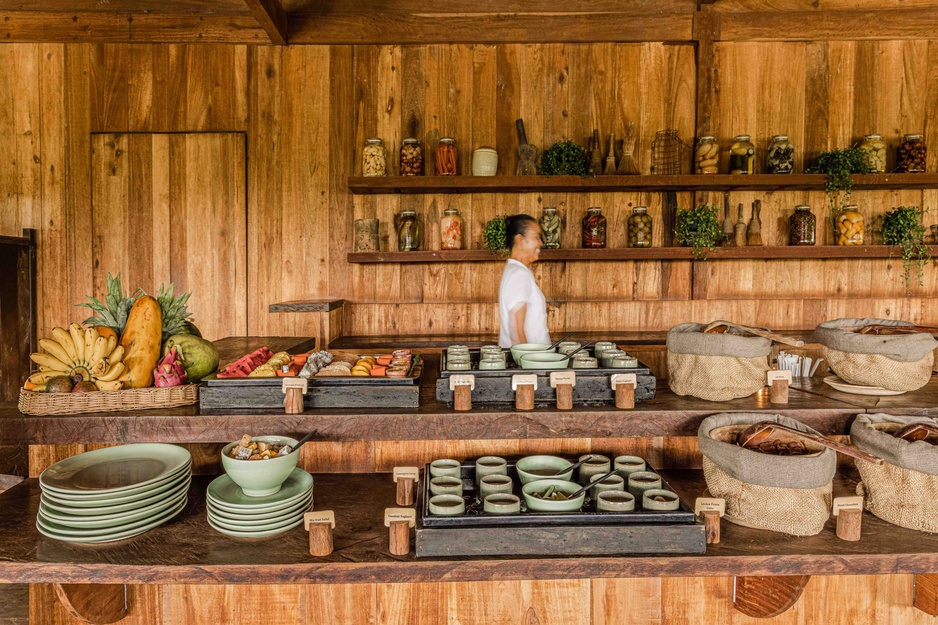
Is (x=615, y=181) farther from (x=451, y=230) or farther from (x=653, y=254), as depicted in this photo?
(x=451, y=230)

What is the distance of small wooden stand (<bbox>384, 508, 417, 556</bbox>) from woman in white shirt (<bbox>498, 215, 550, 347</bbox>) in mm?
1532

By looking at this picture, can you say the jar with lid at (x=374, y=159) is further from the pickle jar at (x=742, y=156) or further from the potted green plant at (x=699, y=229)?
the pickle jar at (x=742, y=156)

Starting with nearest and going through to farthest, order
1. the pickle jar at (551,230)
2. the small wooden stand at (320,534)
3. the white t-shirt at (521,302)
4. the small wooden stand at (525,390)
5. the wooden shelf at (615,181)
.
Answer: the small wooden stand at (320,534) < the small wooden stand at (525,390) < the white t-shirt at (521,302) < the wooden shelf at (615,181) < the pickle jar at (551,230)

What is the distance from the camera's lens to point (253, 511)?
136cm

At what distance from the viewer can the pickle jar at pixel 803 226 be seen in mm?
3635

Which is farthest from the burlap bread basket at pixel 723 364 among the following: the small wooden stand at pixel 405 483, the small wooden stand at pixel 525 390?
the small wooden stand at pixel 405 483

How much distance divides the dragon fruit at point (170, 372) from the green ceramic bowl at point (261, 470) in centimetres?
29

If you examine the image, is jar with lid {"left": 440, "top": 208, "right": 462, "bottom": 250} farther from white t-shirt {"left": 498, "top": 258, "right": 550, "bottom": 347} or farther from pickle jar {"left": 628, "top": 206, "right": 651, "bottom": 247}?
pickle jar {"left": 628, "top": 206, "right": 651, "bottom": 247}

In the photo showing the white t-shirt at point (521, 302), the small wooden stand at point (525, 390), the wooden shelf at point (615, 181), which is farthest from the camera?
the wooden shelf at point (615, 181)

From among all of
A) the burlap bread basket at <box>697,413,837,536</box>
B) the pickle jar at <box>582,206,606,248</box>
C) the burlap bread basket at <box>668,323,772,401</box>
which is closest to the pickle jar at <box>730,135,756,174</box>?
the pickle jar at <box>582,206,606,248</box>

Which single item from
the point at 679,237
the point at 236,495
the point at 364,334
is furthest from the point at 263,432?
the point at 679,237

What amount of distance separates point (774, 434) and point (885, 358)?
0.43 metres

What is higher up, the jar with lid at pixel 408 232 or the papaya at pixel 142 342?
the jar with lid at pixel 408 232

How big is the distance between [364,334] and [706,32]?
114 inches
